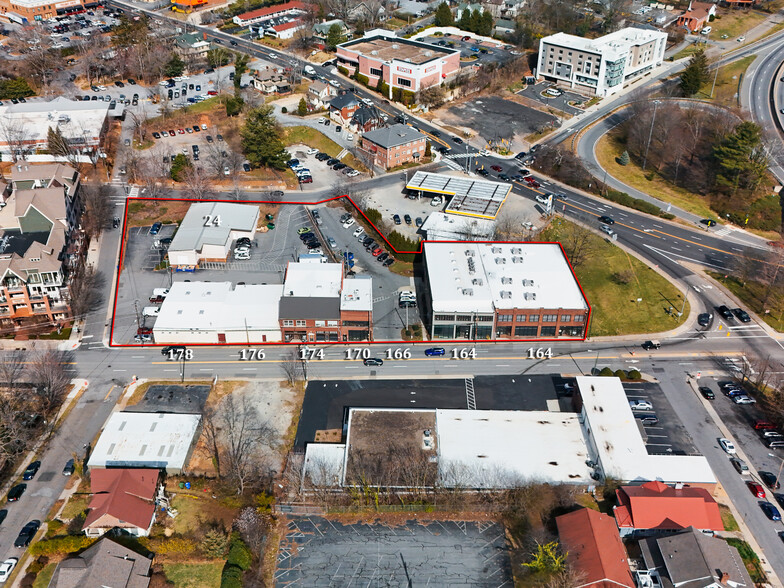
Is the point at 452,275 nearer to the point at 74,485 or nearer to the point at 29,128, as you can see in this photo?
the point at 74,485

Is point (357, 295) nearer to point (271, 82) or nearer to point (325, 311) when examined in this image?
point (325, 311)

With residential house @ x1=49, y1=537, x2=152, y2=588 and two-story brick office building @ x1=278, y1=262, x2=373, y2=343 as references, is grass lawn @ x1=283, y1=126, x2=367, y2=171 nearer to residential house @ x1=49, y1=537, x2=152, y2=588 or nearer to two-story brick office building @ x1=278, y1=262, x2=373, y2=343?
two-story brick office building @ x1=278, y1=262, x2=373, y2=343

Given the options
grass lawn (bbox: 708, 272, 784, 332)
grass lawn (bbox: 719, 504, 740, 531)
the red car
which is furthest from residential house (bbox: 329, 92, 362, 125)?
grass lawn (bbox: 719, 504, 740, 531)

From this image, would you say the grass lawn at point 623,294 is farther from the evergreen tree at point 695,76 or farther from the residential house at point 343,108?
the evergreen tree at point 695,76

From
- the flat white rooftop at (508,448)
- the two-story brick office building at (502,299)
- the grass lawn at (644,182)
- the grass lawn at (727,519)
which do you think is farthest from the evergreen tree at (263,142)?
the grass lawn at (727,519)

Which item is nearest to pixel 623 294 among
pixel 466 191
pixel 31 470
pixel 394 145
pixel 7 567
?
pixel 466 191

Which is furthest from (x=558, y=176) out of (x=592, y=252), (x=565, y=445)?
(x=565, y=445)
